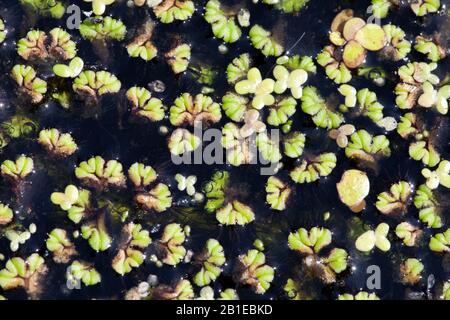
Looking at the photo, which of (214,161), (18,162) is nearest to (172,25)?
(214,161)

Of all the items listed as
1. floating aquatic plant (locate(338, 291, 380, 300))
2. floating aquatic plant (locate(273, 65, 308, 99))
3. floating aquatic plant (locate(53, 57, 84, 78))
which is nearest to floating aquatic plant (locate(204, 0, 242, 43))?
floating aquatic plant (locate(273, 65, 308, 99))

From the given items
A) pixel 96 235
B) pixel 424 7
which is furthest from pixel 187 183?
pixel 424 7

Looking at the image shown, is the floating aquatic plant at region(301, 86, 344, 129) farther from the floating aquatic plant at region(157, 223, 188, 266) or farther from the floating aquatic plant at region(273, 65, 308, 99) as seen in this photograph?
the floating aquatic plant at region(157, 223, 188, 266)

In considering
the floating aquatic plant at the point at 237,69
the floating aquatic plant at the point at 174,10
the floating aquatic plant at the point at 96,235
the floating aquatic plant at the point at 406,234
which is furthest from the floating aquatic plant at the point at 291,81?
the floating aquatic plant at the point at 96,235

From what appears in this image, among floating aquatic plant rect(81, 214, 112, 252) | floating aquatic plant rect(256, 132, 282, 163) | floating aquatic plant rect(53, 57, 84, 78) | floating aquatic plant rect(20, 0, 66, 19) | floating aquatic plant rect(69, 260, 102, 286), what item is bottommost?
floating aquatic plant rect(69, 260, 102, 286)

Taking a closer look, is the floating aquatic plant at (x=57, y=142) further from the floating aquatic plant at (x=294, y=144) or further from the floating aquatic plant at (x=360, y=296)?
the floating aquatic plant at (x=360, y=296)
